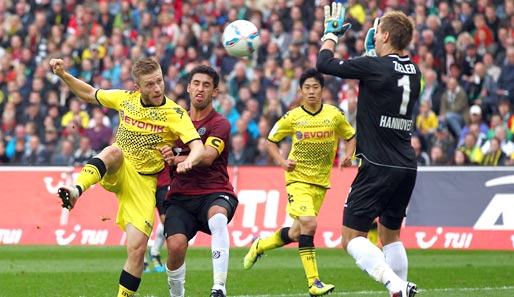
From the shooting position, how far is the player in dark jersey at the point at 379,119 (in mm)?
9711

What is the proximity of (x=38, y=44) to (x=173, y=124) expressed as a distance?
59.8 feet

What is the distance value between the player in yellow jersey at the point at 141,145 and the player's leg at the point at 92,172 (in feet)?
0.04

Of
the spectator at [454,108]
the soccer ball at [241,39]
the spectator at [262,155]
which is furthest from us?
the spectator at [262,155]

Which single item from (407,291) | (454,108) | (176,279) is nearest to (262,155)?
(454,108)

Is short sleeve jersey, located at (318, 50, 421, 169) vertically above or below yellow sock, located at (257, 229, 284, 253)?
above

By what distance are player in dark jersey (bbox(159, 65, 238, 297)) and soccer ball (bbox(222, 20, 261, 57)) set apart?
1560 mm

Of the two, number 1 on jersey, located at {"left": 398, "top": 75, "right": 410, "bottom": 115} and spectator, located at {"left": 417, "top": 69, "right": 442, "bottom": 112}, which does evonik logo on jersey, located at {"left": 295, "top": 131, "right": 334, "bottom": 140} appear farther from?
spectator, located at {"left": 417, "top": 69, "right": 442, "bottom": 112}

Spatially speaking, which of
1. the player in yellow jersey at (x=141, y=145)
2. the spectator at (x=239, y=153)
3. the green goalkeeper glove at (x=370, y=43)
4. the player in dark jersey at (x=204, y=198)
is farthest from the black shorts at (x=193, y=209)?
the spectator at (x=239, y=153)

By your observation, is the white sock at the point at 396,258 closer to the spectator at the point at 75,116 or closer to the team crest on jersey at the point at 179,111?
the team crest on jersey at the point at 179,111

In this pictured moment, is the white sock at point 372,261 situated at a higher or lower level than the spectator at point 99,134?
higher

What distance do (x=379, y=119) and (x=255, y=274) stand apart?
230 inches

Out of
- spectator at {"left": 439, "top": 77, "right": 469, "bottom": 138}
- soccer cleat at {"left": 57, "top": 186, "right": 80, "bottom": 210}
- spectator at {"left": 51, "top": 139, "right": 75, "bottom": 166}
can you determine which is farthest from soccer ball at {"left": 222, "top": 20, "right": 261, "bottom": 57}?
spectator at {"left": 51, "top": 139, "right": 75, "bottom": 166}

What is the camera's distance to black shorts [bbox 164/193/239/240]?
10.9 m

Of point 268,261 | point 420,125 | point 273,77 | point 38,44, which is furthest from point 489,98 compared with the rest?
point 38,44
